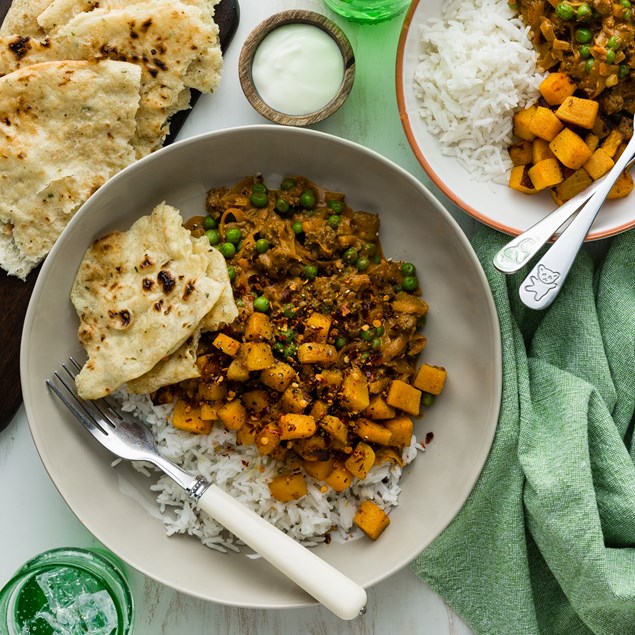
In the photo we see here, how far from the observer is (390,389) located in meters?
3.64

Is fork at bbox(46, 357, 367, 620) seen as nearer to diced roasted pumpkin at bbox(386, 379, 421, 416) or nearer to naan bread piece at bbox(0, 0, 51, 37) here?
diced roasted pumpkin at bbox(386, 379, 421, 416)

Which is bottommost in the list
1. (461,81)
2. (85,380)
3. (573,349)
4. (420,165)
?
(573,349)

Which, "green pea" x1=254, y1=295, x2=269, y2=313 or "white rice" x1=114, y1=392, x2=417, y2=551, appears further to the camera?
"white rice" x1=114, y1=392, x2=417, y2=551

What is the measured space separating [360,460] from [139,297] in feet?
4.48

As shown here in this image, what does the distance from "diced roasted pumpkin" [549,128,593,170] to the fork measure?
2275 mm

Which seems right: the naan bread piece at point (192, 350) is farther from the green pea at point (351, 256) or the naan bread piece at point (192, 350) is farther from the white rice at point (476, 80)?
the white rice at point (476, 80)

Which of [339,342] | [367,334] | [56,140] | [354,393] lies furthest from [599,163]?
[56,140]

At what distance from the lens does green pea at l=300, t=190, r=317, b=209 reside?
12.5 ft

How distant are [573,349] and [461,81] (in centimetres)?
151

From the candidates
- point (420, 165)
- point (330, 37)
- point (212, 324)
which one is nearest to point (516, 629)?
point (212, 324)

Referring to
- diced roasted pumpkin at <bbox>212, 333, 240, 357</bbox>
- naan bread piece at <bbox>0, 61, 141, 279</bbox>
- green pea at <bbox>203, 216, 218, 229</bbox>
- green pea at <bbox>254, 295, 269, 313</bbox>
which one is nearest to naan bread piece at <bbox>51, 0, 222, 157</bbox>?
naan bread piece at <bbox>0, 61, 141, 279</bbox>

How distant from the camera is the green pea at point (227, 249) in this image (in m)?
3.67

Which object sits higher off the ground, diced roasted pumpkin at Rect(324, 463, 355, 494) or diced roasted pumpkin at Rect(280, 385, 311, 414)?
diced roasted pumpkin at Rect(280, 385, 311, 414)

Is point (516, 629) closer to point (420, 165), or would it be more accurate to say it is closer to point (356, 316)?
point (356, 316)
